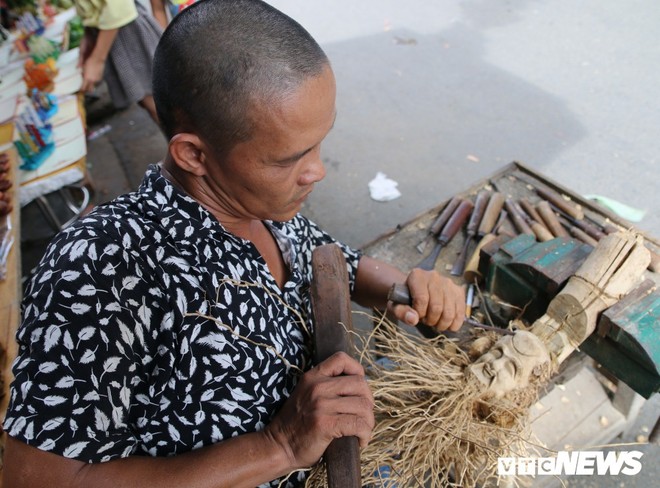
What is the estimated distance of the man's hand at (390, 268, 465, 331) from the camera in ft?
4.77

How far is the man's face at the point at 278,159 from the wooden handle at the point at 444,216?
52.5 inches

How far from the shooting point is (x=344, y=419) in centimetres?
106

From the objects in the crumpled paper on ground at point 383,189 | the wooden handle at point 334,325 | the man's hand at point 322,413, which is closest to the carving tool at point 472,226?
the wooden handle at point 334,325

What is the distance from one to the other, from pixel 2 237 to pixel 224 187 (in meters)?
2.14

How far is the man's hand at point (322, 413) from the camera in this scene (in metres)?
1.07

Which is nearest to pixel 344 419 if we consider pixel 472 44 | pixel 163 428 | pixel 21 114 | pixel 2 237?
pixel 163 428

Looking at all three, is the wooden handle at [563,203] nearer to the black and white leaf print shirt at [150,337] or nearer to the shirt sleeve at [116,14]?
the black and white leaf print shirt at [150,337]

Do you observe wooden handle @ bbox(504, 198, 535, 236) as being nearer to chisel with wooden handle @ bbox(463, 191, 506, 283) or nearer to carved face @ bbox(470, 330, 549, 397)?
chisel with wooden handle @ bbox(463, 191, 506, 283)

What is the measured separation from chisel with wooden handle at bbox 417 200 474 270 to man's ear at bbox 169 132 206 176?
54.3 inches

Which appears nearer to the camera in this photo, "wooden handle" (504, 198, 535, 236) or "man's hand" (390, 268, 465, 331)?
"man's hand" (390, 268, 465, 331)

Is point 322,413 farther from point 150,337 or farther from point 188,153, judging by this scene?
point 188,153

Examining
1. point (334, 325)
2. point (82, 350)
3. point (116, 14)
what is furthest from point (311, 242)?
point (116, 14)

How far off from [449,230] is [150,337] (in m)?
1.71

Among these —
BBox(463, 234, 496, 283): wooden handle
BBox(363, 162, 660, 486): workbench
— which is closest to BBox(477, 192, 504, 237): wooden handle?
BBox(363, 162, 660, 486): workbench
